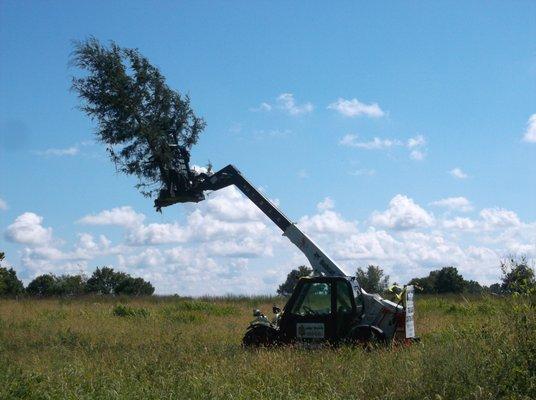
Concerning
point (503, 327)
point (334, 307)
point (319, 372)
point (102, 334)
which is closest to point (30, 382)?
point (319, 372)

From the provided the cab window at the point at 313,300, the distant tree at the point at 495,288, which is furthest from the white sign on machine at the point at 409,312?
the distant tree at the point at 495,288

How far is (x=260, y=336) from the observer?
607 inches

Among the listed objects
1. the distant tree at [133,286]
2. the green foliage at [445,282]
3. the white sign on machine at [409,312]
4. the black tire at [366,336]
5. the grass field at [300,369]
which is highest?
the distant tree at [133,286]

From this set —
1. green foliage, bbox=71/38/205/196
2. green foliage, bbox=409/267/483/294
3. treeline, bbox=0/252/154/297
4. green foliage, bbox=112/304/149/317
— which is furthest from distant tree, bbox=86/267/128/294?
green foliage, bbox=71/38/205/196

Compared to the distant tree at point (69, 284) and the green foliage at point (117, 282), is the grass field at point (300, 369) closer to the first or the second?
the distant tree at point (69, 284)

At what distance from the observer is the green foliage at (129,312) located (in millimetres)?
28878

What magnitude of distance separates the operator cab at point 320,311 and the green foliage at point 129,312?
14.6 meters

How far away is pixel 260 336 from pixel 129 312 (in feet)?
49.1

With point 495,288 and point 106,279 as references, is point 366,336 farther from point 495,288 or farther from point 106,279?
point 106,279

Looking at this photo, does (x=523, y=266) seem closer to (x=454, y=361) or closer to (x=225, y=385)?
(x=454, y=361)

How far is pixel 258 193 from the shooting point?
1688 centimetres

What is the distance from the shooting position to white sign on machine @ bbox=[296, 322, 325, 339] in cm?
1488

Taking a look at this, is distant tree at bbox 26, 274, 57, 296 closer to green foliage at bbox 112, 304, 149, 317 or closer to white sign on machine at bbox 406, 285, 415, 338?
green foliage at bbox 112, 304, 149, 317

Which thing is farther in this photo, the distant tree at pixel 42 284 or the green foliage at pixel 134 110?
the distant tree at pixel 42 284
